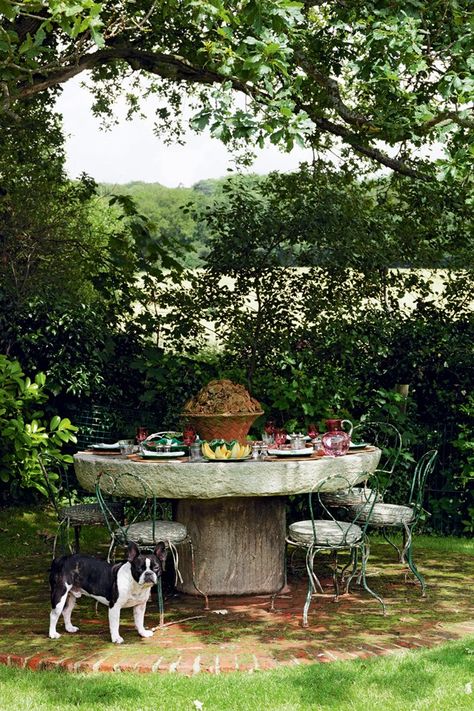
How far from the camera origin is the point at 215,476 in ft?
21.3

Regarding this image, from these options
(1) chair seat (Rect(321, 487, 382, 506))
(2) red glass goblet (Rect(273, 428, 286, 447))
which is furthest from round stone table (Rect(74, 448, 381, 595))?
(1) chair seat (Rect(321, 487, 382, 506))

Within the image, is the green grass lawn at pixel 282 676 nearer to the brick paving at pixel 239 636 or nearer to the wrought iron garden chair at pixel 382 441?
the brick paving at pixel 239 636

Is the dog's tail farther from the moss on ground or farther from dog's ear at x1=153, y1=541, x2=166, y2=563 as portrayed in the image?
dog's ear at x1=153, y1=541, x2=166, y2=563

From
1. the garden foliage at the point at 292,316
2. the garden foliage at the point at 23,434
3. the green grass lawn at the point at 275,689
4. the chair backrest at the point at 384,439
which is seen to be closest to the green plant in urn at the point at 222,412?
the garden foliage at the point at 23,434

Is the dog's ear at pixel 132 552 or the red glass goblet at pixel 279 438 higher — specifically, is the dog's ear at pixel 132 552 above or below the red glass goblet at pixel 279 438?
below

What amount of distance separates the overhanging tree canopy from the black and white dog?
2.74 m

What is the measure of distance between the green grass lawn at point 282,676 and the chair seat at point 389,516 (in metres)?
0.53

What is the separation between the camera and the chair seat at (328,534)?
662cm

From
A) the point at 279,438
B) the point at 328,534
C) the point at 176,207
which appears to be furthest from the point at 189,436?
the point at 176,207

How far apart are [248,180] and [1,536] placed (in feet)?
15.3

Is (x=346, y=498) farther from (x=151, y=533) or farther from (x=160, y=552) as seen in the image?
(x=160, y=552)

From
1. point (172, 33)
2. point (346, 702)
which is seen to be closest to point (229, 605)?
point (346, 702)

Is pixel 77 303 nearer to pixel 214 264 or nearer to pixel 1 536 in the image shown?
pixel 214 264

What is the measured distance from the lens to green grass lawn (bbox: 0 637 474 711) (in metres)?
4.76
